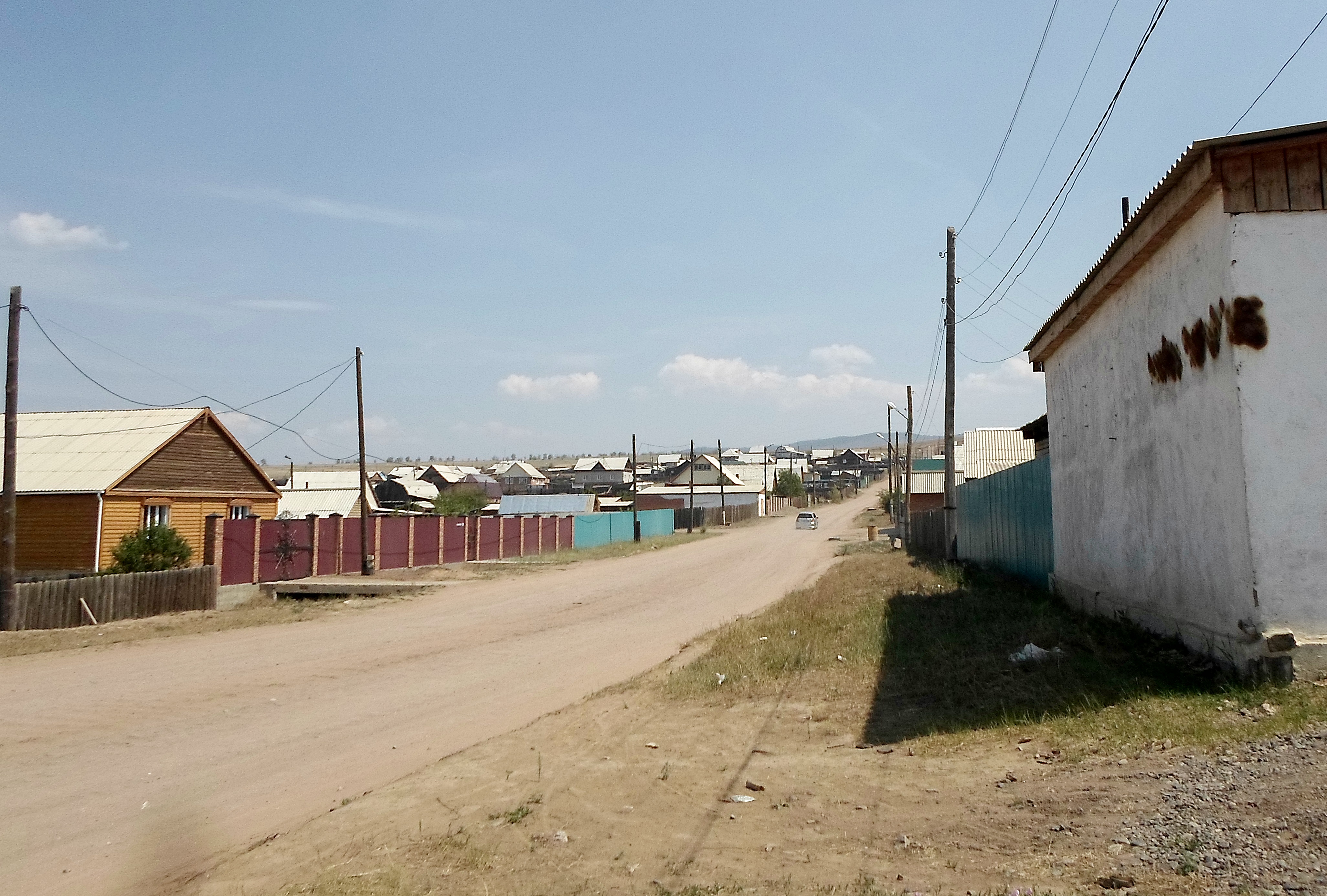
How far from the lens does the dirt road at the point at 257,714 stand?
6.52 meters

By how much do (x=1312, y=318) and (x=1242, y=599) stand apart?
8.00 feet

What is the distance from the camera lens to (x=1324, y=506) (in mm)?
7504

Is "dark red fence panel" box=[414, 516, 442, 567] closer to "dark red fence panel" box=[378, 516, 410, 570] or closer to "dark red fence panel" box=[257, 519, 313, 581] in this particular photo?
"dark red fence panel" box=[378, 516, 410, 570]

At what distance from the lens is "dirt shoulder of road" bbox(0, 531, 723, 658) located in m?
17.2

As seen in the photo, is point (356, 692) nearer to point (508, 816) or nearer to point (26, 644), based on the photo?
point (508, 816)

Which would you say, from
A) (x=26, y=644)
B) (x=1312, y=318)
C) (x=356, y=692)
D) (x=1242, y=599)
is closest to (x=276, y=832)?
(x=356, y=692)

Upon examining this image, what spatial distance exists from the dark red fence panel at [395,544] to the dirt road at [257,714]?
1140 cm

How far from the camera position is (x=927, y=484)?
54.4 metres

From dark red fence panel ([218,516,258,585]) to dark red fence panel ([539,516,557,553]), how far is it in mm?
17748

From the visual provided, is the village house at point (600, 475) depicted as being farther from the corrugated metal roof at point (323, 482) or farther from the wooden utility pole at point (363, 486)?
the wooden utility pole at point (363, 486)

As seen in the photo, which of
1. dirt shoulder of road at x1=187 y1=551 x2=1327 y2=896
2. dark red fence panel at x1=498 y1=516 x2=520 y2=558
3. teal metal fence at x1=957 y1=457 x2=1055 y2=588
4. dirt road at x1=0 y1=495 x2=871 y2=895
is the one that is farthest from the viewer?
dark red fence panel at x1=498 y1=516 x2=520 y2=558

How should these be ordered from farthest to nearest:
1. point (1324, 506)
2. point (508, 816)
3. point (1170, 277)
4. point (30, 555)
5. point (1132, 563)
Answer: point (30, 555) < point (1132, 563) < point (1170, 277) < point (1324, 506) < point (508, 816)

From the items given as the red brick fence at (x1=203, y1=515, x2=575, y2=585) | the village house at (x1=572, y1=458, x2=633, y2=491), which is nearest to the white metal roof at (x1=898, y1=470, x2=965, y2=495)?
the red brick fence at (x1=203, y1=515, x2=575, y2=585)

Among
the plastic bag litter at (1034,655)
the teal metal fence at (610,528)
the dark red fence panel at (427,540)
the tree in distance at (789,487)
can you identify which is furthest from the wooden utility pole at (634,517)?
the tree in distance at (789,487)
